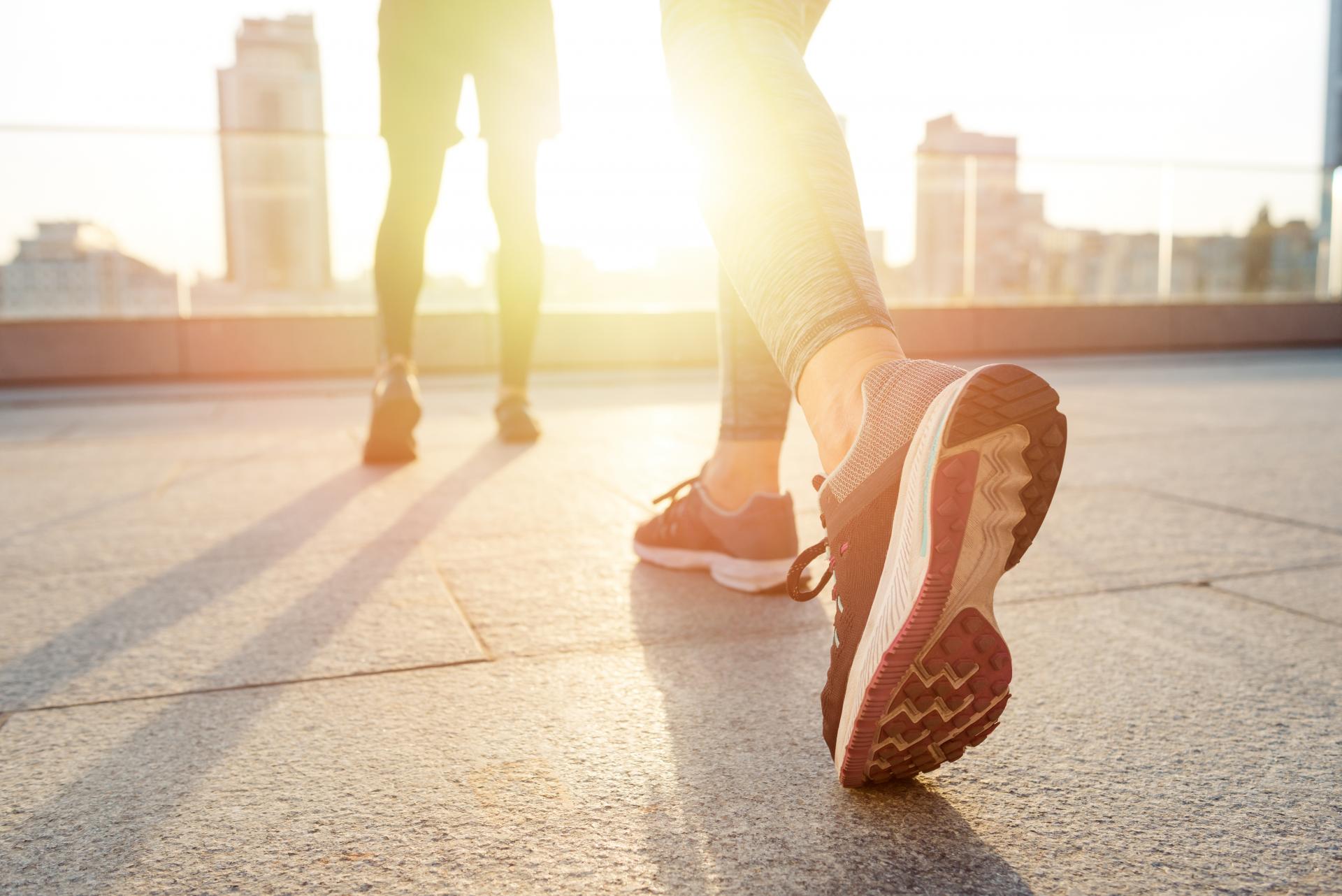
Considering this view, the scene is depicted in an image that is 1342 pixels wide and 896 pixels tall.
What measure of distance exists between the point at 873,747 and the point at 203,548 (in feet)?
4.11

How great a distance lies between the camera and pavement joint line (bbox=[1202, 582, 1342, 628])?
1.19 meters

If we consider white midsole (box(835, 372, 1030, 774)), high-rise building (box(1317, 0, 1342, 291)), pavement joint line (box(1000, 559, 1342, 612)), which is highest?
high-rise building (box(1317, 0, 1342, 291))

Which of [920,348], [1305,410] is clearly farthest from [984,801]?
[920,348]

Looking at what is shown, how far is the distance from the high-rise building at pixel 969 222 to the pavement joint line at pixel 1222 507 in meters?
5.75

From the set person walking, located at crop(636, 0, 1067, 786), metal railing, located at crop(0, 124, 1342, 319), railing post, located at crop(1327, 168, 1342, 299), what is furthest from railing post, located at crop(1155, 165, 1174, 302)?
person walking, located at crop(636, 0, 1067, 786)

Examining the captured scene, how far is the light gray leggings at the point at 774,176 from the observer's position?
0.86m

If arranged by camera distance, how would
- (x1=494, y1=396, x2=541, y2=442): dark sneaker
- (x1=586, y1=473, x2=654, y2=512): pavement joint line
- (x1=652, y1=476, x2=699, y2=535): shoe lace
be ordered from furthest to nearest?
1. (x1=494, y1=396, x2=541, y2=442): dark sneaker
2. (x1=586, y1=473, x2=654, y2=512): pavement joint line
3. (x1=652, y1=476, x2=699, y2=535): shoe lace

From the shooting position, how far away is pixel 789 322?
0.88 m

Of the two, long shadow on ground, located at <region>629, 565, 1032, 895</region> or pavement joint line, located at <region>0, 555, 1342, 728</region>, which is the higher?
long shadow on ground, located at <region>629, 565, 1032, 895</region>

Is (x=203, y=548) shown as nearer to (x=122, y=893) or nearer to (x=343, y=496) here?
(x=343, y=496)

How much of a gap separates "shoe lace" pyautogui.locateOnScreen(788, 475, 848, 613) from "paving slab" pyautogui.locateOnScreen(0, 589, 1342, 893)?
0.34ft

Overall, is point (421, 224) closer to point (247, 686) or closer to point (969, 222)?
point (247, 686)

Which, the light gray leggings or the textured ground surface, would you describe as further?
the light gray leggings

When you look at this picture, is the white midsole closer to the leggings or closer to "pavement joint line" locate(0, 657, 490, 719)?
"pavement joint line" locate(0, 657, 490, 719)
